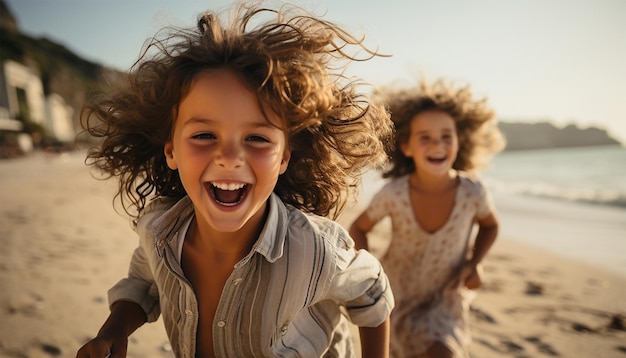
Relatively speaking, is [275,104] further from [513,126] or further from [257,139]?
[513,126]

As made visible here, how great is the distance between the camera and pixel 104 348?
4.99 ft

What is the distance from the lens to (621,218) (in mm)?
8672

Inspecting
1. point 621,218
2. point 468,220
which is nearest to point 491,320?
point 468,220

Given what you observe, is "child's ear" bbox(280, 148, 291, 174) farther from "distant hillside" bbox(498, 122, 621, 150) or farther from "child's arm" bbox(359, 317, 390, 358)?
"distant hillside" bbox(498, 122, 621, 150)

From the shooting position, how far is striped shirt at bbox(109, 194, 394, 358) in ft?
4.99

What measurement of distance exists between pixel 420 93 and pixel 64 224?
575 cm

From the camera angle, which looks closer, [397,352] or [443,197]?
[397,352]

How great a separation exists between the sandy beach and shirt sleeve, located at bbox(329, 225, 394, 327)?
26.7 inches

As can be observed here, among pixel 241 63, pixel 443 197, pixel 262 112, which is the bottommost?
pixel 443 197

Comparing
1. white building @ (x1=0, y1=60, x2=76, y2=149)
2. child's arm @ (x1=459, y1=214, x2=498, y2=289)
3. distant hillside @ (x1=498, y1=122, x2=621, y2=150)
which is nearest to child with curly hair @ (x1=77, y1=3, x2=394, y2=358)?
child's arm @ (x1=459, y1=214, x2=498, y2=289)

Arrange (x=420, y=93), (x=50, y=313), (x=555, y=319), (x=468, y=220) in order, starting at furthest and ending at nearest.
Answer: (x=555, y=319), (x=420, y=93), (x=50, y=313), (x=468, y=220)

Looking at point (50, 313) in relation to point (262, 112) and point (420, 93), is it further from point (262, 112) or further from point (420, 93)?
point (420, 93)

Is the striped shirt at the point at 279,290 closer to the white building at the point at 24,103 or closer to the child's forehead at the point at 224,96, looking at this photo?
the child's forehead at the point at 224,96

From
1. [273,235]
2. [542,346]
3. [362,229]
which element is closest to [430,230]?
[362,229]
